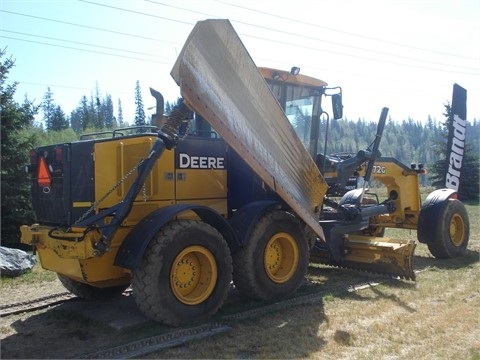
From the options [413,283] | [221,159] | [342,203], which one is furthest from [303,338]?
[342,203]

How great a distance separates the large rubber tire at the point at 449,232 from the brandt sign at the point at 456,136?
7.00 ft

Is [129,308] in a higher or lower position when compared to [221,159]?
lower

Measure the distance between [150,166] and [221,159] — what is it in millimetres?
1469

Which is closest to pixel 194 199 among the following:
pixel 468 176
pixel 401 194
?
pixel 401 194

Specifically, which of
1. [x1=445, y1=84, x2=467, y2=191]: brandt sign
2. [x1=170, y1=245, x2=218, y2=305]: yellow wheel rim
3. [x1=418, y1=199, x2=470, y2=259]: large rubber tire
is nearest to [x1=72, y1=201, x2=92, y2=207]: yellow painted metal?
[x1=170, y1=245, x2=218, y2=305]: yellow wheel rim

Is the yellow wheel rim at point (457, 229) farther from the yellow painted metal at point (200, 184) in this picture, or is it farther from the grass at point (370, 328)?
the yellow painted metal at point (200, 184)

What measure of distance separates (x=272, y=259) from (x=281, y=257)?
19cm

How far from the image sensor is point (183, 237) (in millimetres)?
5094

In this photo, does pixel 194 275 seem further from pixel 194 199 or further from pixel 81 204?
pixel 81 204

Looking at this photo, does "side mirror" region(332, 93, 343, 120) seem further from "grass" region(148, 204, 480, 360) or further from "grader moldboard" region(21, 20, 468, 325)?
"grass" region(148, 204, 480, 360)

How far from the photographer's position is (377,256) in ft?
24.8

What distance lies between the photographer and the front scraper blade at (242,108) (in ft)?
16.5

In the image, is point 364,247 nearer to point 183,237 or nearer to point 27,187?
point 183,237

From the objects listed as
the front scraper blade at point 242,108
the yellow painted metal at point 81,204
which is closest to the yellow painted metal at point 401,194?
the front scraper blade at point 242,108
